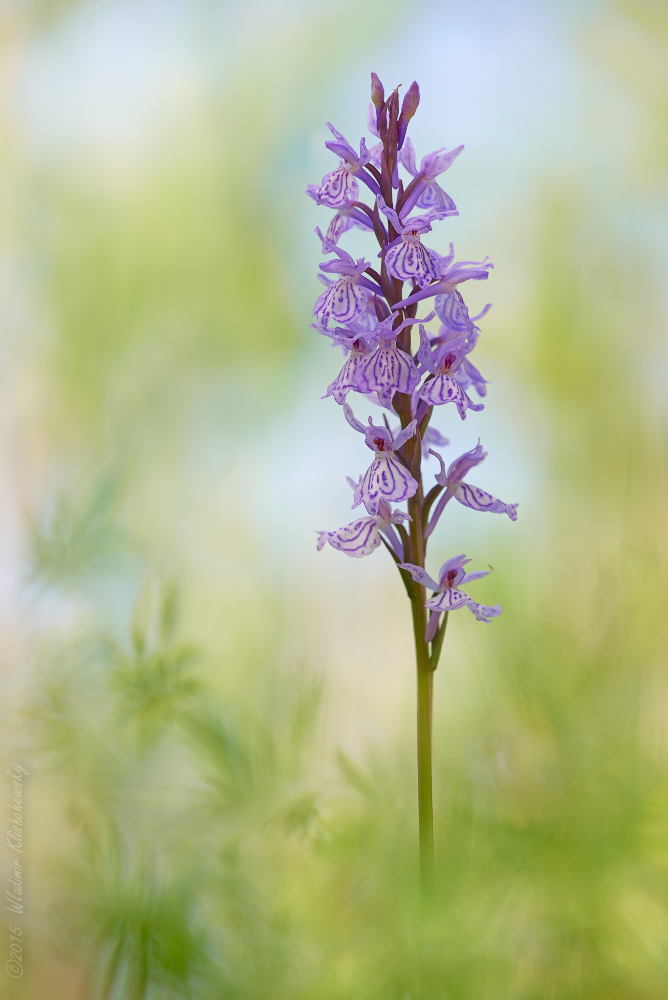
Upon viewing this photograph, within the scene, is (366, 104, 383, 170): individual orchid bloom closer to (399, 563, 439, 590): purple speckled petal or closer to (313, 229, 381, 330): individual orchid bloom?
(313, 229, 381, 330): individual orchid bloom

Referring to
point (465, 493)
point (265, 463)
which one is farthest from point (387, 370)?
point (265, 463)

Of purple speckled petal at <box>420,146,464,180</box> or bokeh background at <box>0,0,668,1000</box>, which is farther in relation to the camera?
bokeh background at <box>0,0,668,1000</box>

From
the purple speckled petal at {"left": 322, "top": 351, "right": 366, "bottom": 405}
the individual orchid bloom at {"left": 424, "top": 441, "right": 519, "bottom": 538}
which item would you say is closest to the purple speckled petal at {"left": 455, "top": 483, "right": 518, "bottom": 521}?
the individual orchid bloom at {"left": 424, "top": 441, "right": 519, "bottom": 538}

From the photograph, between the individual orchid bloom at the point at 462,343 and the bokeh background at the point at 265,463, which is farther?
the bokeh background at the point at 265,463

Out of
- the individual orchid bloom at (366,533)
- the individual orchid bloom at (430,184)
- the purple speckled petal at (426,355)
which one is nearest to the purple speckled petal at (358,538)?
the individual orchid bloom at (366,533)

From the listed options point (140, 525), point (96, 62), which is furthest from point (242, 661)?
point (96, 62)

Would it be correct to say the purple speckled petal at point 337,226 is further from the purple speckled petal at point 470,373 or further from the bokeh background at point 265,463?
the bokeh background at point 265,463
